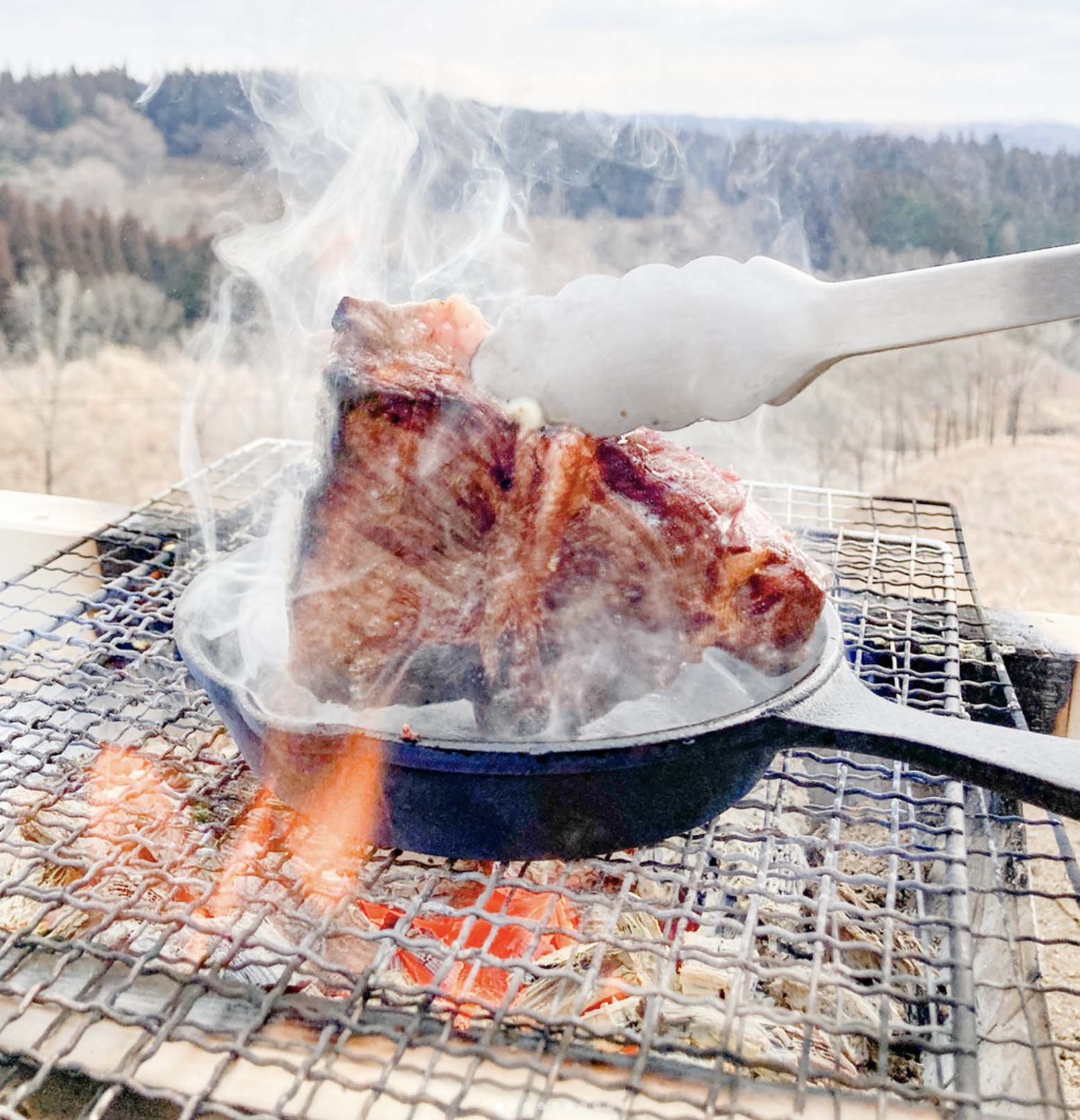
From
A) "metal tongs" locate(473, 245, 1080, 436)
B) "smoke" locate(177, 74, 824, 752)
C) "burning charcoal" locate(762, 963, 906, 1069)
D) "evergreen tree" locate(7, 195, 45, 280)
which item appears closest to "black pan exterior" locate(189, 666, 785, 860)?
"smoke" locate(177, 74, 824, 752)

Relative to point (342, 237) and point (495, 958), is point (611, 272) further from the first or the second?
point (495, 958)

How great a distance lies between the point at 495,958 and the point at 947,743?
3.57 ft

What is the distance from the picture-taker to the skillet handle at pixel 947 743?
177 cm

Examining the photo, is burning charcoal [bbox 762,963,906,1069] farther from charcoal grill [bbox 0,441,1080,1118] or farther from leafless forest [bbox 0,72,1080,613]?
leafless forest [bbox 0,72,1080,613]

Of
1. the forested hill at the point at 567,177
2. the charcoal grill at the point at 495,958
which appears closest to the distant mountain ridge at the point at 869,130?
the forested hill at the point at 567,177

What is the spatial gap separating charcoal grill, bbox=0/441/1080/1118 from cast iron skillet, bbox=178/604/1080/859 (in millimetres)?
188

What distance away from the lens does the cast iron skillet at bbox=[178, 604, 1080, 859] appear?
1.87 meters

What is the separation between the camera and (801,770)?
3.56 metres

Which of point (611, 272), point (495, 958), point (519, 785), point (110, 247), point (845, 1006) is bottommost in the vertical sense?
point (845, 1006)

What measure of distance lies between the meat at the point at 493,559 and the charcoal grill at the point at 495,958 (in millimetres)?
511

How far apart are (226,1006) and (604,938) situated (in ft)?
2.75

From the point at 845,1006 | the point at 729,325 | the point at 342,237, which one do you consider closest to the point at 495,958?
the point at 845,1006

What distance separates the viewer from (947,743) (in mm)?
1880

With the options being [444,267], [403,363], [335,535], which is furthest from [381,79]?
[335,535]
